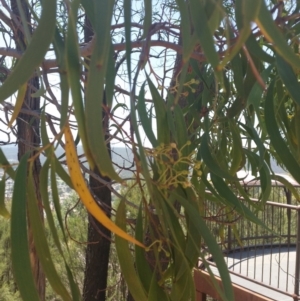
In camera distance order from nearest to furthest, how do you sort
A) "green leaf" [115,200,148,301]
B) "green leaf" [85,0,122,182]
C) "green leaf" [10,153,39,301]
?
"green leaf" [85,0,122,182], "green leaf" [10,153,39,301], "green leaf" [115,200,148,301]

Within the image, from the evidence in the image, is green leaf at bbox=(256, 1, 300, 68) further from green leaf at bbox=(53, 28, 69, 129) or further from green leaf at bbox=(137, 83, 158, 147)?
green leaf at bbox=(137, 83, 158, 147)

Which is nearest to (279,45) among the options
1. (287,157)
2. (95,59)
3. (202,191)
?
(95,59)

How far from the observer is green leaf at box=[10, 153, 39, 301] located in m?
0.37

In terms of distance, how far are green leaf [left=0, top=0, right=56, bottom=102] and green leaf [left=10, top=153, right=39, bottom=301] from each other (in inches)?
6.1

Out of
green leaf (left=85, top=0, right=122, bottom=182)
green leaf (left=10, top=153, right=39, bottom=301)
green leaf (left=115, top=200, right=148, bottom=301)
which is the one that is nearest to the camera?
green leaf (left=85, top=0, right=122, bottom=182)

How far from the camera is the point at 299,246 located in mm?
2326

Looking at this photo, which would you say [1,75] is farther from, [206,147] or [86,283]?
[86,283]

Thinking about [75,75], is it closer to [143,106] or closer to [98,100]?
[98,100]

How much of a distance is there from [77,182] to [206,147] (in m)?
0.28

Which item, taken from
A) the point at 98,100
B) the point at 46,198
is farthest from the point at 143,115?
the point at 98,100

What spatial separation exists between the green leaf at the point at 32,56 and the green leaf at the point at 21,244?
6.1 inches

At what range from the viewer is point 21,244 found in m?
0.39

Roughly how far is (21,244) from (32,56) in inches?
7.3

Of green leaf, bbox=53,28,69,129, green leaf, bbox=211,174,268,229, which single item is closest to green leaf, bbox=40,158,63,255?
green leaf, bbox=53,28,69,129
